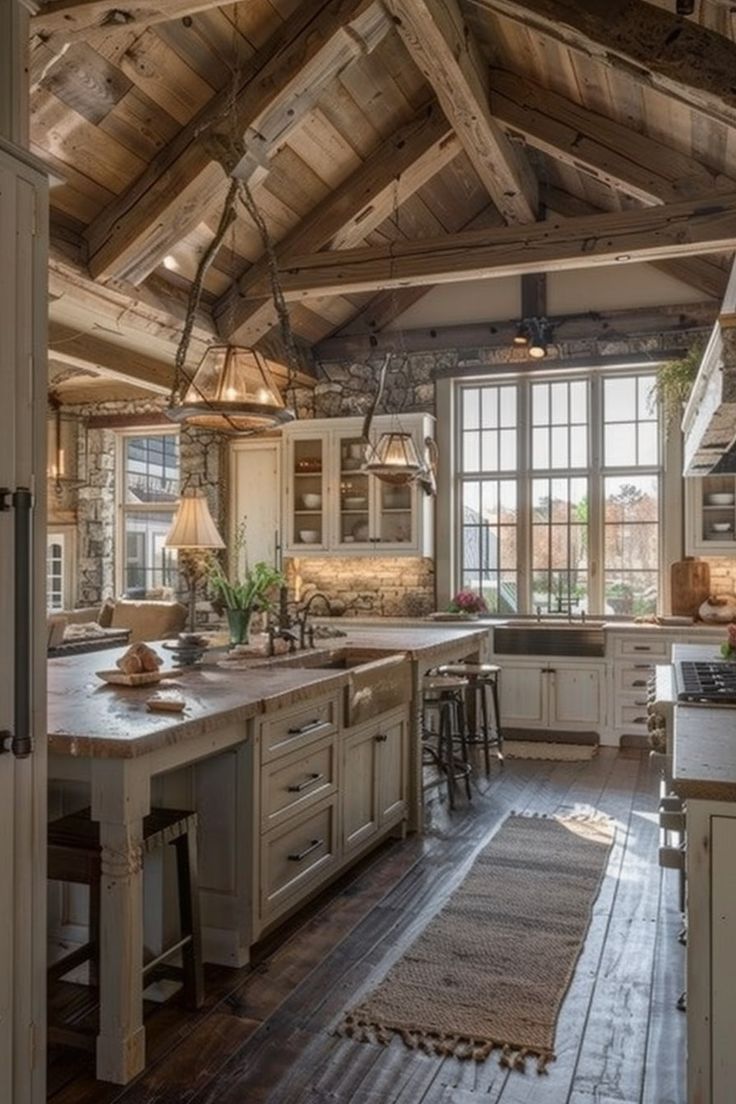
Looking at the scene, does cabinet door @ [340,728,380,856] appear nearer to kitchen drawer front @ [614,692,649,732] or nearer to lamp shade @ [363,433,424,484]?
lamp shade @ [363,433,424,484]

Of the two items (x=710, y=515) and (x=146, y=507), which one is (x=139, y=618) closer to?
(x=146, y=507)

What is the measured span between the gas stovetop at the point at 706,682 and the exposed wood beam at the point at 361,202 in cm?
412

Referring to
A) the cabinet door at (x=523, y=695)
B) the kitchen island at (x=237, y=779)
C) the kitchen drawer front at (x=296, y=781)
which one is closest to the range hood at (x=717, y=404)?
the kitchen island at (x=237, y=779)

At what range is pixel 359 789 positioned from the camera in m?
4.01

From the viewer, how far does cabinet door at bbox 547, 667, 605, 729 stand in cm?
695

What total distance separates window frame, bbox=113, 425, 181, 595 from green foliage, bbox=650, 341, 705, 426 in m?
4.76

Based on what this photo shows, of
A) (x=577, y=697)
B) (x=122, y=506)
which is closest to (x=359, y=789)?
(x=577, y=697)

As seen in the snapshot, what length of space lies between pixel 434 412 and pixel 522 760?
10.5ft

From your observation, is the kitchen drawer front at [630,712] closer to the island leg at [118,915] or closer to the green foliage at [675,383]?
the green foliage at [675,383]

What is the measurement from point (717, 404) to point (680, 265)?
4.89 m

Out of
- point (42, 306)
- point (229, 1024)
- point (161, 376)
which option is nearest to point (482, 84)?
point (161, 376)

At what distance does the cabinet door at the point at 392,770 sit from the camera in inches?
167

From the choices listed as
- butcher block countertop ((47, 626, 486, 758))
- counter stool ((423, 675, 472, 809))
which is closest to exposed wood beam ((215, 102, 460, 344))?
counter stool ((423, 675, 472, 809))

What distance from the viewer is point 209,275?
22.2ft
